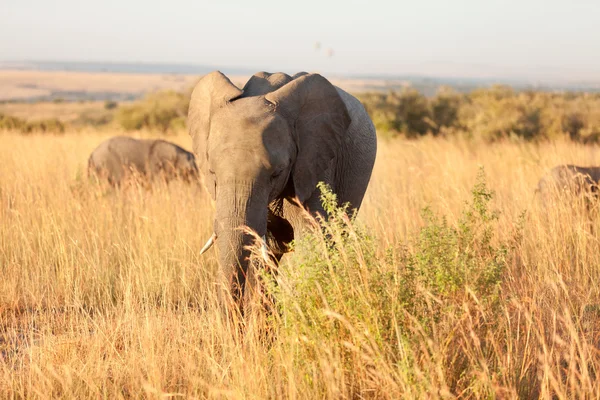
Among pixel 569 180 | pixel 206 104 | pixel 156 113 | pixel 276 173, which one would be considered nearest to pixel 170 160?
pixel 569 180

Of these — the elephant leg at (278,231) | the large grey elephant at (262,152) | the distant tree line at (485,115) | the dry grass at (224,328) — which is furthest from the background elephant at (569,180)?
the distant tree line at (485,115)

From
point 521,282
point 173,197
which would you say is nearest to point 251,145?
point 521,282

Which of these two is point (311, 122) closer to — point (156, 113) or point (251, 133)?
point (251, 133)

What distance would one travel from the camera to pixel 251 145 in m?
4.36

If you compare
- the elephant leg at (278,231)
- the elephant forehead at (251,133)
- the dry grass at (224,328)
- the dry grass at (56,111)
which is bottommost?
the dry grass at (56,111)

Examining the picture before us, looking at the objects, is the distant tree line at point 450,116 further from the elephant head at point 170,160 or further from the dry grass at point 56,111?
the dry grass at point 56,111

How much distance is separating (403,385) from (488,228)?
1.56 meters

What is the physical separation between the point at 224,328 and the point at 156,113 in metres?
19.6

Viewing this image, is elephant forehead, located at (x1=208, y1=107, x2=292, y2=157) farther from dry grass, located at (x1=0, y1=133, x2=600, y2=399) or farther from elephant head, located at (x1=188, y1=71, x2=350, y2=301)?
dry grass, located at (x1=0, y1=133, x2=600, y2=399)

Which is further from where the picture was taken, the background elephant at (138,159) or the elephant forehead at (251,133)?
the background elephant at (138,159)

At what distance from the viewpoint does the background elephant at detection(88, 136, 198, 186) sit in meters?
11.1

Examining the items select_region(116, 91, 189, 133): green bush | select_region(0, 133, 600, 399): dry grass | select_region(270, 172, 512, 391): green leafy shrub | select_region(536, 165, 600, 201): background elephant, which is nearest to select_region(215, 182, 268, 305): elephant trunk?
select_region(0, 133, 600, 399): dry grass

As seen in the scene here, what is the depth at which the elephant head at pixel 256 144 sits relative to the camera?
169 inches

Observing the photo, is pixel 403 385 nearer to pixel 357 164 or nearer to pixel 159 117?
pixel 357 164
